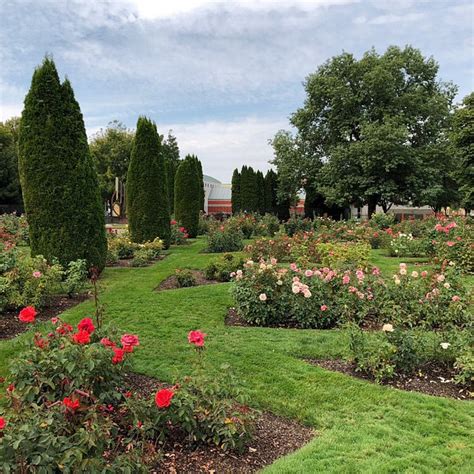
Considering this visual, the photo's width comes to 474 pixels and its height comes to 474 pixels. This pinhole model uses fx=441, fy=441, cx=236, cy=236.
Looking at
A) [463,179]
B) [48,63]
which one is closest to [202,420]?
[48,63]

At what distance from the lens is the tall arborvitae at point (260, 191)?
113 ft

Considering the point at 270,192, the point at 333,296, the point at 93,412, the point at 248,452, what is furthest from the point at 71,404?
the point at 270,192

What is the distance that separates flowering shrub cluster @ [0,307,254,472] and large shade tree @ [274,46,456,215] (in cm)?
2320

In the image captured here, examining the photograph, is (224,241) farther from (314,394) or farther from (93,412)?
(93,412)

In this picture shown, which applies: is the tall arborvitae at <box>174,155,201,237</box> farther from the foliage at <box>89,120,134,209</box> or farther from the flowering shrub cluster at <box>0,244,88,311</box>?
the foliage at <box>89,120,134,209</box>

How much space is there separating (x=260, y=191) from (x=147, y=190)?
22.1 meters

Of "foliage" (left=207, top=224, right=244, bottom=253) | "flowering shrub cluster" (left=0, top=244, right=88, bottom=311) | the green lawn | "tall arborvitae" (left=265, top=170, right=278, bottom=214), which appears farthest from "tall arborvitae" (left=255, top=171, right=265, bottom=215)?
the green lawn

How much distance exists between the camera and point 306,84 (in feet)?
94.1

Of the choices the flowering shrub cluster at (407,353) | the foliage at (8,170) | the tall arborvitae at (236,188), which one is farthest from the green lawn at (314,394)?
the foliage at (8,170)

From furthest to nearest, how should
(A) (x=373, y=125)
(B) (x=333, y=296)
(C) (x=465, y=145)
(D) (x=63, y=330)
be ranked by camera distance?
(A) (x=373, y=125)
(C) (x=465, y=145)
(B) (x=333, y=296)
(D) (x=63, y=330)

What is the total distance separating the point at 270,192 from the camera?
3656 cm

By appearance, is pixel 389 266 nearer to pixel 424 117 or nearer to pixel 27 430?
pixel 27 430

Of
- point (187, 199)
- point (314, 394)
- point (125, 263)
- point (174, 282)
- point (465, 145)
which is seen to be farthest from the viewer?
point (465, 145)

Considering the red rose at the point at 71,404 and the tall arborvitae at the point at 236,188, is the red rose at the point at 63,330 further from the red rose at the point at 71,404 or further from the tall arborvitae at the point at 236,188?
the tall arborvitae at the point at 236,188
